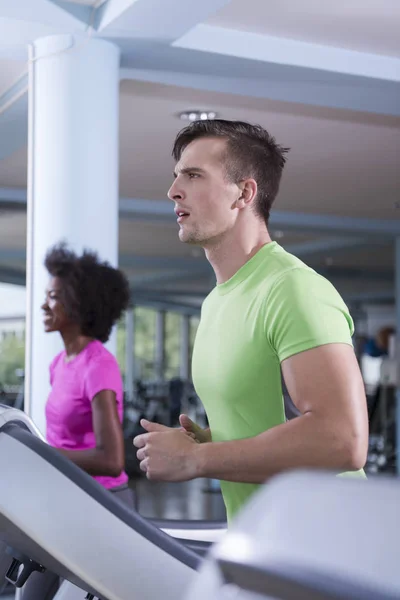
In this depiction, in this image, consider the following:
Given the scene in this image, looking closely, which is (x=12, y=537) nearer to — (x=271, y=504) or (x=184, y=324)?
(x=271, y=504)

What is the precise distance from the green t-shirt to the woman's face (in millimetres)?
1246

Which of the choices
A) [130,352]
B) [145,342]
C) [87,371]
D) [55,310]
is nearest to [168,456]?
[87,371]

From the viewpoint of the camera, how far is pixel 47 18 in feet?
10.9

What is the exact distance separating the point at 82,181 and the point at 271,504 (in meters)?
3.02

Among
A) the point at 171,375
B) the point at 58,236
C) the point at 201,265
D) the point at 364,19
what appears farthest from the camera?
the point at 171,375

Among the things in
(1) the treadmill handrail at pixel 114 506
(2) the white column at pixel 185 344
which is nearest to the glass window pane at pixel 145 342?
(2) the white column at pixel 185 344

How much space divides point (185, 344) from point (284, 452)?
18.8 metres

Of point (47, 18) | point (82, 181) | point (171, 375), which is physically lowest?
point (171, 375)

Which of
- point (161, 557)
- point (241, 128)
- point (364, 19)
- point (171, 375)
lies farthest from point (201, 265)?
point (161, 557)

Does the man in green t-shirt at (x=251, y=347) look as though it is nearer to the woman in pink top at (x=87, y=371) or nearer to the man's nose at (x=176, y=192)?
the man's nose at (x=176, y=192)

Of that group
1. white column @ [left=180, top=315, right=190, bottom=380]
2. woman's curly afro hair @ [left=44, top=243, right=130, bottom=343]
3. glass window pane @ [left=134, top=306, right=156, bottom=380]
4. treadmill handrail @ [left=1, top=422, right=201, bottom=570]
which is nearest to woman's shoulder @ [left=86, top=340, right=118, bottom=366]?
woman's curly afro hair @ [left=44, top=243, right=130, bottom=343]

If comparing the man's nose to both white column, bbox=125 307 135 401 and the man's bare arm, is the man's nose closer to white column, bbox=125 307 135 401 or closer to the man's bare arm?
the man's bare arm

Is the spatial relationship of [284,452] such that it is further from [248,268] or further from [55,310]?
[55,310]

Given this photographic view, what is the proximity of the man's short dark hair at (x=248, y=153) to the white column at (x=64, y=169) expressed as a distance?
173 centimetres
